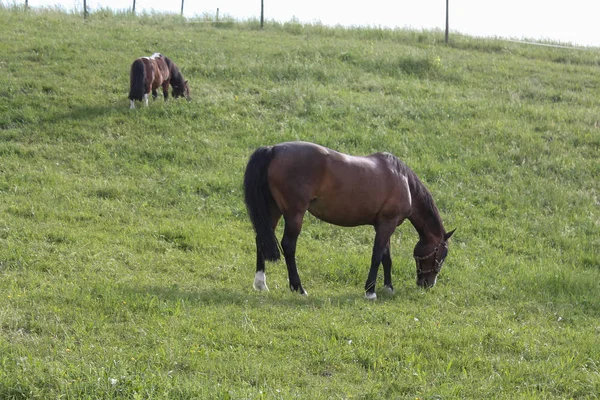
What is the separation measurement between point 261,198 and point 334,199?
0.98 metres

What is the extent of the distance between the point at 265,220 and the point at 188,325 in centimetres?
209

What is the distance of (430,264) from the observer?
32.4 ft

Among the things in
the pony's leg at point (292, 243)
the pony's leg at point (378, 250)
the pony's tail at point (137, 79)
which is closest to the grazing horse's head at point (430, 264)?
the pony's leg at point (378, 250)

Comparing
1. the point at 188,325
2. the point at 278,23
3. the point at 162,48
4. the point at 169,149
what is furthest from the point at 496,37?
the point at 188,325

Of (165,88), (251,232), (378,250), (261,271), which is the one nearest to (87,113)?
Result: (165,88)

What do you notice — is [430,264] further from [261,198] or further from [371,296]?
[261,198]

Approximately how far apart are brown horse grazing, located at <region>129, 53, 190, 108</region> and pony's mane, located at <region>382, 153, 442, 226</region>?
29.2 ft

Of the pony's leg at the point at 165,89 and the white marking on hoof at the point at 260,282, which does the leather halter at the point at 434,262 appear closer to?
the white marking on hoof at the point at 260,282

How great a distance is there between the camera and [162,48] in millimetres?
22703

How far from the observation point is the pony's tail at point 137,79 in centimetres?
1664

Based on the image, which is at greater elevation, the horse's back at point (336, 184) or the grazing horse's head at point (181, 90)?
the grazing horse's head at point (181, 90)

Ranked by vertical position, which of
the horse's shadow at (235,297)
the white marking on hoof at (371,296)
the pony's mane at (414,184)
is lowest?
the white marking on hoof at (371,296)

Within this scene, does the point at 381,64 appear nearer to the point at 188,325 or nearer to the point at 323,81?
the point at 323,81

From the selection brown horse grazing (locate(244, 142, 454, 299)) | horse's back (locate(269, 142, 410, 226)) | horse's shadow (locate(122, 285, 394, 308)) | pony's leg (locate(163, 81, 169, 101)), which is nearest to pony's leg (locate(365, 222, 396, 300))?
brown horse grazing (locate(244, 142, 454, 299))
